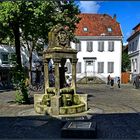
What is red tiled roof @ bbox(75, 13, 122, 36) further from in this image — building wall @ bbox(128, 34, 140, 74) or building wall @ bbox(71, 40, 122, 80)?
building wall @ bbox(128, 34, 140, 74)

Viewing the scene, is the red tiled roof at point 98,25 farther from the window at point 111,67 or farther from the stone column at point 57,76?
the stone column at point 57,76

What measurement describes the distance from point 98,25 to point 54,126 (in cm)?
4176

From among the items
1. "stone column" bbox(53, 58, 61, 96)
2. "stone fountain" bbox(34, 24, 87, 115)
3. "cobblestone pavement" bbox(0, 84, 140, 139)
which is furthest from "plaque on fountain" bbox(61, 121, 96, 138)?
"stone column" bbox(53, 58, 61, 96)

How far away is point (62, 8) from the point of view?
25031mm

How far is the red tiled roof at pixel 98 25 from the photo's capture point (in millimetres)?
52125

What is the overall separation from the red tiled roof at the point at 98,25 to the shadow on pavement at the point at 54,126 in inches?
1439

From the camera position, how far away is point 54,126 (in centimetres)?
1349

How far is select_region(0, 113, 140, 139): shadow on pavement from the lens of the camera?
11.9 metres

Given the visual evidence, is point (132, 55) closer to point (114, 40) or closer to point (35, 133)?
point (114, 40)

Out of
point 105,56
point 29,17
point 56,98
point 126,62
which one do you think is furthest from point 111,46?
point 56,98

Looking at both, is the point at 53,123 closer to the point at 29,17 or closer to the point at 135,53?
the point at 29,17

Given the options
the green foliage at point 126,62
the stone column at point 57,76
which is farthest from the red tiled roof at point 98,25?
the stone column at point 57,76

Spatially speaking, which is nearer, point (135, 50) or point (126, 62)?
point (135, 50)

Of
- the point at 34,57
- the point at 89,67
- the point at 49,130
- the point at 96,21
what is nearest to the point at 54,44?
the point at 49,130
